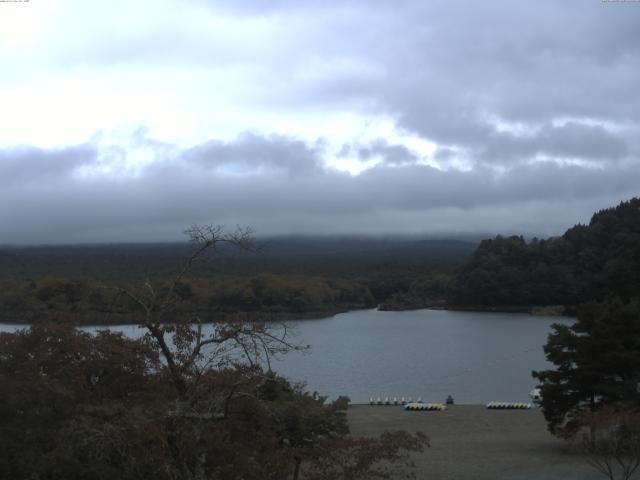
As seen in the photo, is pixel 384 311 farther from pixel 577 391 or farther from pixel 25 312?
pixel 577 391

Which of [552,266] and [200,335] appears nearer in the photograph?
[200,335]

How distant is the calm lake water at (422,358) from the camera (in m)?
36.9

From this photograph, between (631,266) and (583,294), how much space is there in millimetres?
20108

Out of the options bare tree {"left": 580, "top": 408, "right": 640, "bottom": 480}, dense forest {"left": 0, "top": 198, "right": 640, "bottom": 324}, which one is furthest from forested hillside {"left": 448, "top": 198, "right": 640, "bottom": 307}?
bare tree {"left": 580, "top": 408, "right": 640, "bottom": 480}

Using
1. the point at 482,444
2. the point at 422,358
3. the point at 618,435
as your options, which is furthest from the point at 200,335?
the point at 422,358

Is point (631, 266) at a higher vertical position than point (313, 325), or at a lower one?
higher

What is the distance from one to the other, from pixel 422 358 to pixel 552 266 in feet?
134

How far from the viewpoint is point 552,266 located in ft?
276

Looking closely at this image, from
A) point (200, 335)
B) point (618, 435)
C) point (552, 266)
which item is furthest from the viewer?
point (552, 266)

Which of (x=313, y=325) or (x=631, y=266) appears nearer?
(x=631, y=266)

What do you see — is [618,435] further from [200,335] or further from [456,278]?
[456,278]

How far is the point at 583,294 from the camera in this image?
80438mm

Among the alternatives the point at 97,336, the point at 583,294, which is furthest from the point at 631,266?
the point at 97,336

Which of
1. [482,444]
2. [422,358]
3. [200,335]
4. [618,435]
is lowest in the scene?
[422,358]
